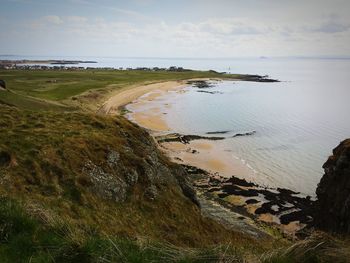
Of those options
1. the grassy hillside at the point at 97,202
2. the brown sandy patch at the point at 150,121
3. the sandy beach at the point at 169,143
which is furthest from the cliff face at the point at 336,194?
the brown sandy patch at the point at 150,121

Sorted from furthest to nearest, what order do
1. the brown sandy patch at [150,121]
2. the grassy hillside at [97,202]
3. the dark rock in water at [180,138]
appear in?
the brown sandy patch at [150,121], the dark rock in water at [180,138], the grassy hillside at [97,202]

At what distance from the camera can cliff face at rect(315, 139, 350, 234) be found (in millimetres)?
23902

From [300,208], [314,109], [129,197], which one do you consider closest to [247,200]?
[300,208]

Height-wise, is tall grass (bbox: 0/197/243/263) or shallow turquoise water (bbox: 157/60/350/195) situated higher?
tall grass (bbox: 0/197/243/263)

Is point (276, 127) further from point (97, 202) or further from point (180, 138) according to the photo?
point (97, 202)

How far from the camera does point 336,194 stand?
84.2ft

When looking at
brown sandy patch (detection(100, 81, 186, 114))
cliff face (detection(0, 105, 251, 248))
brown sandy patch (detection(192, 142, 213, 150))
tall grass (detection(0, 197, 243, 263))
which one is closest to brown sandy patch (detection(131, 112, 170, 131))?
brown sandy patch (detection(100, 81, 186, 114))

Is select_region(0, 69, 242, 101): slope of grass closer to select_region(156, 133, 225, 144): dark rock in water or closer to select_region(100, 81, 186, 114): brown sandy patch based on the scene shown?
select_region(100, 81, 186, 114): brown sandy patch

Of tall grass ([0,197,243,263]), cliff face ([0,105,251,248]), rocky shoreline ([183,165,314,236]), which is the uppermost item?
tall grass ([0,197,243,263])

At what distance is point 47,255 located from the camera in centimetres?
711

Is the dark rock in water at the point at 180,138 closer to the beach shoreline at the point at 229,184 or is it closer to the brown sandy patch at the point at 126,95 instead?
the beach shoreline at the point at 229,184

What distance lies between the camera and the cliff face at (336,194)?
23.9m

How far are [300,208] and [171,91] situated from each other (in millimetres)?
103245

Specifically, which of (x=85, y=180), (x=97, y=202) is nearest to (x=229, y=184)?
(x=85, y=180)
